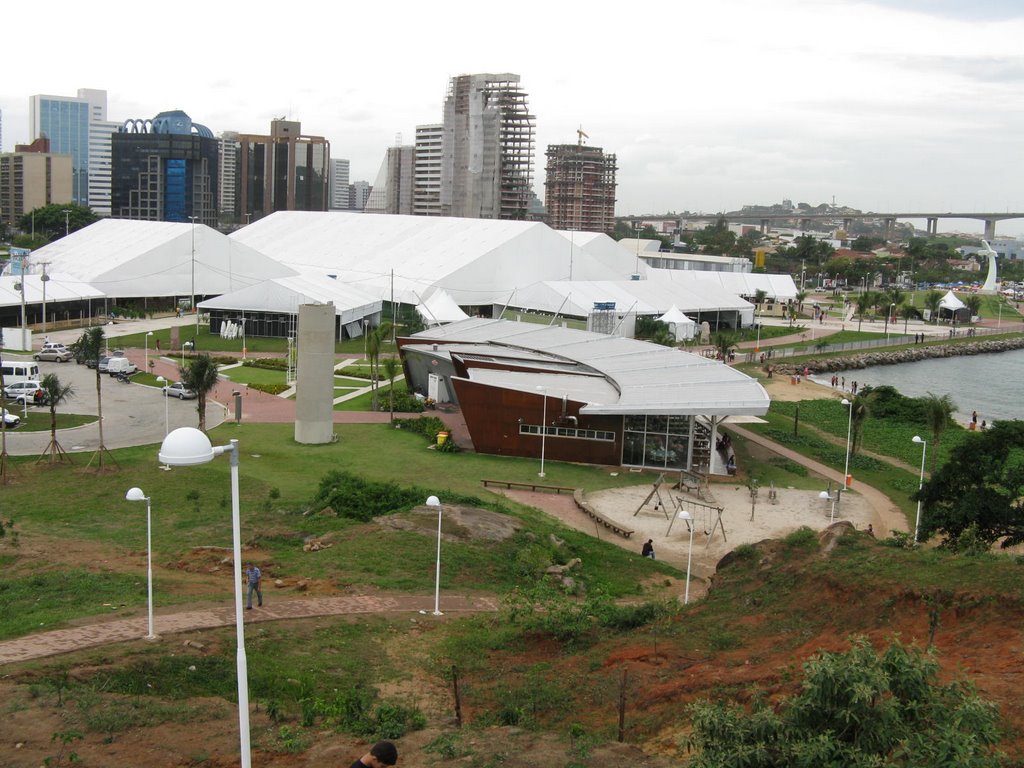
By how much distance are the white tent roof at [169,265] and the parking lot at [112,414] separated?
2194cm

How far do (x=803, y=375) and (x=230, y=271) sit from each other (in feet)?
123

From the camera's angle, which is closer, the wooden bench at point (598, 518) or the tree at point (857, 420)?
the wooden bench at point (598, 518)

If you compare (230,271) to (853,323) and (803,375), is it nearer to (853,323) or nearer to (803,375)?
(803,375)

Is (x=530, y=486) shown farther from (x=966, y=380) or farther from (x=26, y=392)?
(x=966, y=380)

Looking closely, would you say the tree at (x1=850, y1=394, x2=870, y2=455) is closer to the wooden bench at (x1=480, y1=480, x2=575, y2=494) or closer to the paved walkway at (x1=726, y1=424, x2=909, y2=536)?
the paved walkway at (x1=726, y1=424, x2=909, y2=536)

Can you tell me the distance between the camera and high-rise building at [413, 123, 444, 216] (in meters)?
151

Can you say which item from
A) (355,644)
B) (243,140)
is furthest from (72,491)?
(243,140)

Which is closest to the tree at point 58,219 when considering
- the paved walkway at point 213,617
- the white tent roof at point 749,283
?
the white tent roof at point 749,283

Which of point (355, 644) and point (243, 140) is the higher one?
point (243, 140)

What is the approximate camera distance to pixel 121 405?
37844mm

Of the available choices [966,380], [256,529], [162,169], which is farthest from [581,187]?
[256,529]

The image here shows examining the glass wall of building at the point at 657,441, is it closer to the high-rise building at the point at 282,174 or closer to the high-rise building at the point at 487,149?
the high-rise building at the point at 487,149

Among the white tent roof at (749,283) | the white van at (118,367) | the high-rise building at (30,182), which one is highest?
the high-rise building at (30,182)

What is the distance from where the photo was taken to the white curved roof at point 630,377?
1180 inches
